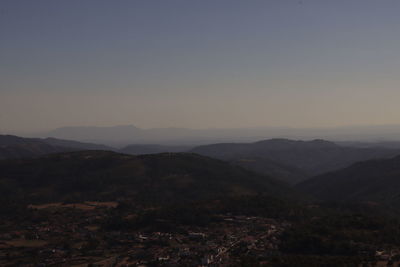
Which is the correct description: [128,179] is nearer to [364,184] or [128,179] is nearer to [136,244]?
[136,244]

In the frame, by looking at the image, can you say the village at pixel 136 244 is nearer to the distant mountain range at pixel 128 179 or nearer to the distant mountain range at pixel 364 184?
the distant mountain range at pixel 128 179

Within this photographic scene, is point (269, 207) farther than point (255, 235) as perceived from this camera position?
Yes

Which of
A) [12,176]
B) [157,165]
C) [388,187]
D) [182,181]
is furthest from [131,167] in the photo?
[388,187]

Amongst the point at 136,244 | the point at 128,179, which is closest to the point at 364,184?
the point at 128,179

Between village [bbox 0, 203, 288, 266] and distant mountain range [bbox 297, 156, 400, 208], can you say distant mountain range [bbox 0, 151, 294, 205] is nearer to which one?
distant mountain range [bbox 297, 156, 400, 208]

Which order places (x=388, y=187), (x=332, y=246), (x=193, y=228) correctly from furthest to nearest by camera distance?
1. (x=388, y=187)
2. (x=193, y=228)
3. (x=332, y=246)

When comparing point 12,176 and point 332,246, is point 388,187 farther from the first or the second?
point 12,176
